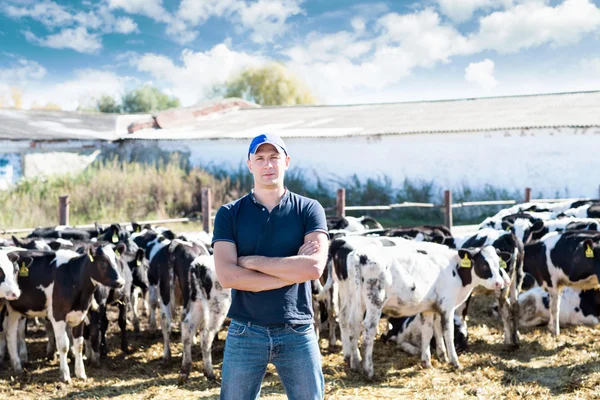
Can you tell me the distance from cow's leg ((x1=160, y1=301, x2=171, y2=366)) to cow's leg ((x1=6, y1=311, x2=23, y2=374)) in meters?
1.66

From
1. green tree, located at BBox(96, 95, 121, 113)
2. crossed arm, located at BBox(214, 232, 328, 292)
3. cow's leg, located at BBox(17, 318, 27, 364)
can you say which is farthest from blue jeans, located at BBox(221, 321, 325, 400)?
green tree, located at BBox(96, 95, 121, 113)

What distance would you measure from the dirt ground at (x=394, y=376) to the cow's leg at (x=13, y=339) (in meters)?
0.13

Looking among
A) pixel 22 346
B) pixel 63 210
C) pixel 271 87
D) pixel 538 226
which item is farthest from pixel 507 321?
pixel 271 87

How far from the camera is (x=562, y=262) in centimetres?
884

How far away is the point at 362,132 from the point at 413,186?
300 centimetres

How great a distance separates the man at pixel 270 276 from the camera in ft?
11.5

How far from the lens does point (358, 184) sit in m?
24.5

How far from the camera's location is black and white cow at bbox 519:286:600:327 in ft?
30.5

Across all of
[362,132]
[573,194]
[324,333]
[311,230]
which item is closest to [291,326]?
[311,230]

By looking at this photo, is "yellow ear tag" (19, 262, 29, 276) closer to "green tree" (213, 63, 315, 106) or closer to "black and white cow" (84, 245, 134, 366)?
"black and white cow" (84, 245, 134, 366)

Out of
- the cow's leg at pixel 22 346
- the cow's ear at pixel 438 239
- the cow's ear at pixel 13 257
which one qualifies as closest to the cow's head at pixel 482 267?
the cow's ear at pixel 438 239

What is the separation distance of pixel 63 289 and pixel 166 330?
1325 mm

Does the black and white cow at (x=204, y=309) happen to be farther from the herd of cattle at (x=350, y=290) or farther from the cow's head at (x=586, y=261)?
the cow's head at (x=586, y=261)

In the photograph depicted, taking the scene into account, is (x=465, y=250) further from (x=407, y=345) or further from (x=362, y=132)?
(x=362, y=132)
